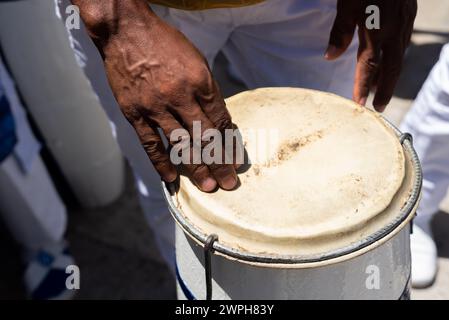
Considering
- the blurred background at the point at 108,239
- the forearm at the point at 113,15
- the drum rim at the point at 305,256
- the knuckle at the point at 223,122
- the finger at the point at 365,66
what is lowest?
the blurred background at the point at 108,239

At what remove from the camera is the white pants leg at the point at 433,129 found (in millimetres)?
1468

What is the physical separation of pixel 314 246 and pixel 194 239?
194 millimetres

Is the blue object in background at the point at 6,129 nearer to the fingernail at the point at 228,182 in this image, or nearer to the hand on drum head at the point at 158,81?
the hand on drum head at the point at 158,81

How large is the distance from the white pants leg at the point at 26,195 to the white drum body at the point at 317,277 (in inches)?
33.1

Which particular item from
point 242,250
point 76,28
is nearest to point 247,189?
point 242,250

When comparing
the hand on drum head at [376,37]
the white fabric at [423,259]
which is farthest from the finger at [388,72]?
the white fabric at [423,259]

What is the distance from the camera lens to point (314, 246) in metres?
0.88

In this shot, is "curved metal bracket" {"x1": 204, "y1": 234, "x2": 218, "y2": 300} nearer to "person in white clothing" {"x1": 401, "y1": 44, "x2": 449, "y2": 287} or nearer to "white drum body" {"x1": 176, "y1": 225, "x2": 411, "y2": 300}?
"white drum body" {"x1": 176, "y1": 225, "x2": 411, "y2": 300}

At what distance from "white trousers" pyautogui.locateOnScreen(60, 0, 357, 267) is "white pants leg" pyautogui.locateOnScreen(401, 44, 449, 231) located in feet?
0.75

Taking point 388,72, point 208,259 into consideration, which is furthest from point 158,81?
point 388,72

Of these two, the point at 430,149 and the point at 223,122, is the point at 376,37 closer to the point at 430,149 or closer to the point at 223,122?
the point at 223,122

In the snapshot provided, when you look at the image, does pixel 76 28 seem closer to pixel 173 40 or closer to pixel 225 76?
pixel 173 40

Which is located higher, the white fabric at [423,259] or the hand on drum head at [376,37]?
the hand on drum head at [376,37]

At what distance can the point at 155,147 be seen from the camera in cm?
92
